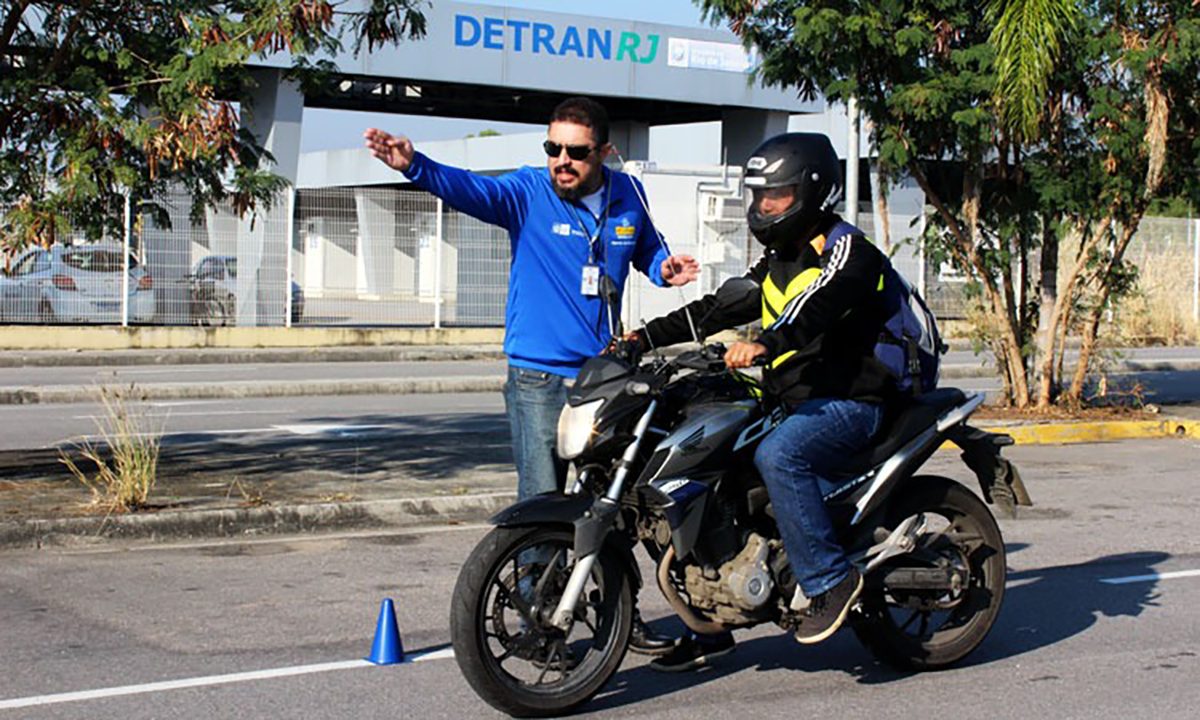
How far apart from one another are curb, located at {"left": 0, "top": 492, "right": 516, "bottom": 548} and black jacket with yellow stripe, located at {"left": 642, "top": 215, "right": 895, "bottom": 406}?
13.3 feet

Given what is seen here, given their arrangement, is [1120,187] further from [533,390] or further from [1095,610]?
[533,390]

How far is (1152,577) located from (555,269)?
12.9 ft

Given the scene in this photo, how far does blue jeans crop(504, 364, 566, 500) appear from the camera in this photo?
595 centimetres

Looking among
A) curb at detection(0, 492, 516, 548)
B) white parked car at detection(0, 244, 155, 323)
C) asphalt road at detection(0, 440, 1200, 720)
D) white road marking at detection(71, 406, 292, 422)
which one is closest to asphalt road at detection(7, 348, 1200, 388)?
white parked car at detection(0, 244, 155, 323)

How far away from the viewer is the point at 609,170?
6.18 metres

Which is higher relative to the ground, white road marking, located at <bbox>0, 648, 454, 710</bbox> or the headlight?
the headlight

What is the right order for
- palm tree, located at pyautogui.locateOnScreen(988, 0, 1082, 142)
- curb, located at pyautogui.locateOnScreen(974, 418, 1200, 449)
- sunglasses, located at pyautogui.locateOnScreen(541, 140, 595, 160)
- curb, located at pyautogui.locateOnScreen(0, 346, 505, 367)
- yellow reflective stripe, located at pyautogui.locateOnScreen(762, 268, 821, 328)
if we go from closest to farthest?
yellow reflective stripe, located at pyautogui.locateOnScreen(762, 268, 821, 328)
sunglasses, located at pyautogui.locateOnScreen(541, 140, 595, 160)
palm tree, located at pyautogui.locateOnScreen(988, 0, 1082, 142)
curb, located at pyautogui.locateOnScreen(974, 418, 1200, 449)
curb, located at pyautogui.locateOnScreen(0, 346, 505, 367)

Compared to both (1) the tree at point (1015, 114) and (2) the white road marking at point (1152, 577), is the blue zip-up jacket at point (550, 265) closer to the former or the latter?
(2) the white road marking at point (1152, 577)

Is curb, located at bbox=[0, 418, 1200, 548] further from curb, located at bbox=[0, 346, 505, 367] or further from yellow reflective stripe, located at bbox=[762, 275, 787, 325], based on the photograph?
curb, located at bbox=[0, 346, 505, 367]

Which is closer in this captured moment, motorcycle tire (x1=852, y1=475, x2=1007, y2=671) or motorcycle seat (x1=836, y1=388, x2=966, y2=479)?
motorcycle seat (x1=836, y1=388, x2=966, y2=479)

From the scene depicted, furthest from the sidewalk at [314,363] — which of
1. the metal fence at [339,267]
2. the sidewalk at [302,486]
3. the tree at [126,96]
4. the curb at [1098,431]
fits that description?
the tree at [126,96]

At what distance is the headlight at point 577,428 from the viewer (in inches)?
208

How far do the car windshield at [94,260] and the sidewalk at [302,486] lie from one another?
1183 cm

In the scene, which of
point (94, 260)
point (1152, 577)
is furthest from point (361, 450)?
point (94, 260)
